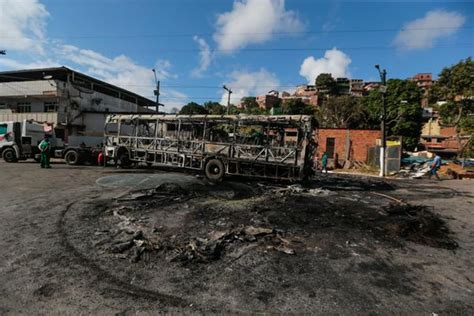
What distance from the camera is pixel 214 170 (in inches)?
464

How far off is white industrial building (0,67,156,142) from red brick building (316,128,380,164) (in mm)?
21308

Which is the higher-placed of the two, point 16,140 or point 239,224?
point 16,140

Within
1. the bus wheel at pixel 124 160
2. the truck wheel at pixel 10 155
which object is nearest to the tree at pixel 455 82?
the bus wheel at pixel 124 160

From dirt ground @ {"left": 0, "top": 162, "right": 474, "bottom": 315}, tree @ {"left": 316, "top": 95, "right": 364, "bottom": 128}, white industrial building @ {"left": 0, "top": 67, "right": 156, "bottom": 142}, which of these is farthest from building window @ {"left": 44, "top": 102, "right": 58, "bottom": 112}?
tree @ {"left": 316, "top": 95, "right": 364, "bottom": 128}

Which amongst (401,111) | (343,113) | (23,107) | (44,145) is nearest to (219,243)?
(44,145)

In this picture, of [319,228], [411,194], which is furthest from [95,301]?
[411,194]

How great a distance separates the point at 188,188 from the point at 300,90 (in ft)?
383

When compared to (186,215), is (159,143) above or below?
above

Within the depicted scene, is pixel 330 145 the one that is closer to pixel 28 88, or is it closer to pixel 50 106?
pixel 50 106

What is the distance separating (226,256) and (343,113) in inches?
1600

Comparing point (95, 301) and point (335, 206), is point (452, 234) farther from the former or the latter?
point (95, 301)

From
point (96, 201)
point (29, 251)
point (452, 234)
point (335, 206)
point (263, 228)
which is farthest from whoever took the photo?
point (335, 206)

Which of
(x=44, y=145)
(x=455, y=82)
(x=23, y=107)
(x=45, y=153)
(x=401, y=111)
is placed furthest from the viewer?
(x=401, y=111)

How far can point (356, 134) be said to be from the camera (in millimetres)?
25125
